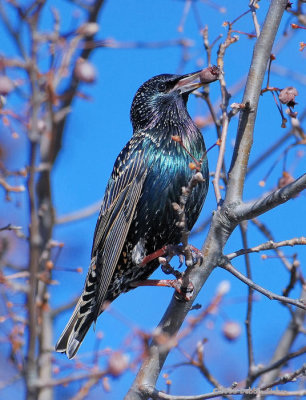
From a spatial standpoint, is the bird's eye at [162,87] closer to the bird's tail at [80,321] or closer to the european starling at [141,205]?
the european starling at [141,205]

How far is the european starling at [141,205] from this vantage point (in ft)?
12.6

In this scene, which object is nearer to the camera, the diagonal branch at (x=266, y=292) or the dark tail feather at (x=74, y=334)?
the diagonal branch at (x=266, y=292)

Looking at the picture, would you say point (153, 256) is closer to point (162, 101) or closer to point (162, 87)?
point (162, 101)

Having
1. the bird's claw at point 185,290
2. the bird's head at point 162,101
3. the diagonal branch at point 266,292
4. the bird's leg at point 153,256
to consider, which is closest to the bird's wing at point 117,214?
the bird's leg at point 153,256

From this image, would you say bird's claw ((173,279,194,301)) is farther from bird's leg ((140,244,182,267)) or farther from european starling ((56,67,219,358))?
european starling ((56,67,219,358))

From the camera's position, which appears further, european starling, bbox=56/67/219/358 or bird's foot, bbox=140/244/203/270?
european starling, bbox=56/67/219/358

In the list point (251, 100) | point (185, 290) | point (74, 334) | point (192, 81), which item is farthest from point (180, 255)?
point (192, 81)

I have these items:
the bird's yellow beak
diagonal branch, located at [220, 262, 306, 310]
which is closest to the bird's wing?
the bird's yellow beak

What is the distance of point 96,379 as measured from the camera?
1.82 m

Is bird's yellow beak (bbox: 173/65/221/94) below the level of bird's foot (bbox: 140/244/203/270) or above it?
above

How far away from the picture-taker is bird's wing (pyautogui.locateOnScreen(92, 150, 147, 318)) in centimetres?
384

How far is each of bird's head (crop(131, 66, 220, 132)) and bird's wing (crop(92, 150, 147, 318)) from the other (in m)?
0.35

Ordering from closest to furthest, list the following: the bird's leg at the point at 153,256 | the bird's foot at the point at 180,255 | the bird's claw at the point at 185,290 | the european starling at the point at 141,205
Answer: the bird's foot at the point at 180,255 → the bird's claw at the point at 185,290 → the bird's leg at the point at 153,256 → the european starling at the point at 141,205

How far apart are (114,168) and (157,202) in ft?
1.71
